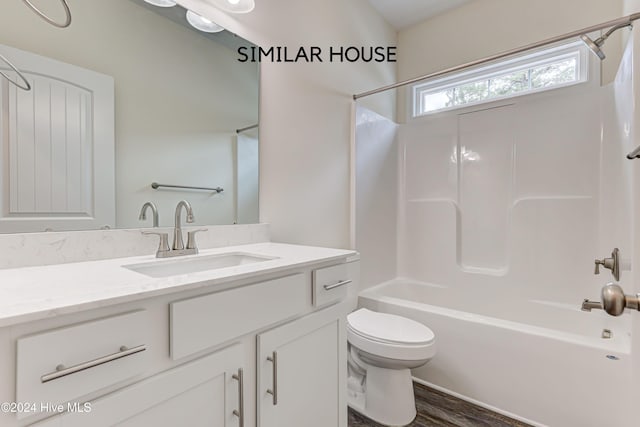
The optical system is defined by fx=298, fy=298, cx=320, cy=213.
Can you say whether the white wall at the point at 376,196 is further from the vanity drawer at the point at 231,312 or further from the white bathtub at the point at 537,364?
the vanity drawer at the point at 231,312

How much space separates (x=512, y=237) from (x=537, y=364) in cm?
99

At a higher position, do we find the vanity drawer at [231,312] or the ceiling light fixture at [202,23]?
the ceiling light fixture at [202,23]

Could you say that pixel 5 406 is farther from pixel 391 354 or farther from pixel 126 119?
pixel 391 354

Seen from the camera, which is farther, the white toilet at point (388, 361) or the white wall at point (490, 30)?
the white wall at point (490, 30)

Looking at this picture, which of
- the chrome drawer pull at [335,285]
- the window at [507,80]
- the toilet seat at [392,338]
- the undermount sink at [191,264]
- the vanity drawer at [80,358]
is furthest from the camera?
the window at [507,80]

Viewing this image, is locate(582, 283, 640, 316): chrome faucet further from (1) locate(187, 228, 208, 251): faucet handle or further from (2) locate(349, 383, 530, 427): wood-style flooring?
(2) locate(349, 383, 530, 427): wood-style flooring

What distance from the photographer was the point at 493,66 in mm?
2338

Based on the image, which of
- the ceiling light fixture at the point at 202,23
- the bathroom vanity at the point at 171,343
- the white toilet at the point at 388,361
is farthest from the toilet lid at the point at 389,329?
the ceiling light fixture at the point at 202,23

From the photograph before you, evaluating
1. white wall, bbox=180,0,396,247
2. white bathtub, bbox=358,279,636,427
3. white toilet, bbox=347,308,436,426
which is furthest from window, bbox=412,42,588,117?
white toilet, bbox=347,308,436,426

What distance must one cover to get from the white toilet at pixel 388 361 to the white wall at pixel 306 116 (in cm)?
62

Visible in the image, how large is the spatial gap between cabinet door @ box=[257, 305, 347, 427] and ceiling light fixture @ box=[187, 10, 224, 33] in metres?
1.30

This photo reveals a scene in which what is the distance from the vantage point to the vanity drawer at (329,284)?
1.05 metres

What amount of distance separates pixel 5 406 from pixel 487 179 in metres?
2.64

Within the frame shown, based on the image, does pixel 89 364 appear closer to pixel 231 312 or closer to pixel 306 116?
pixel 231 312
